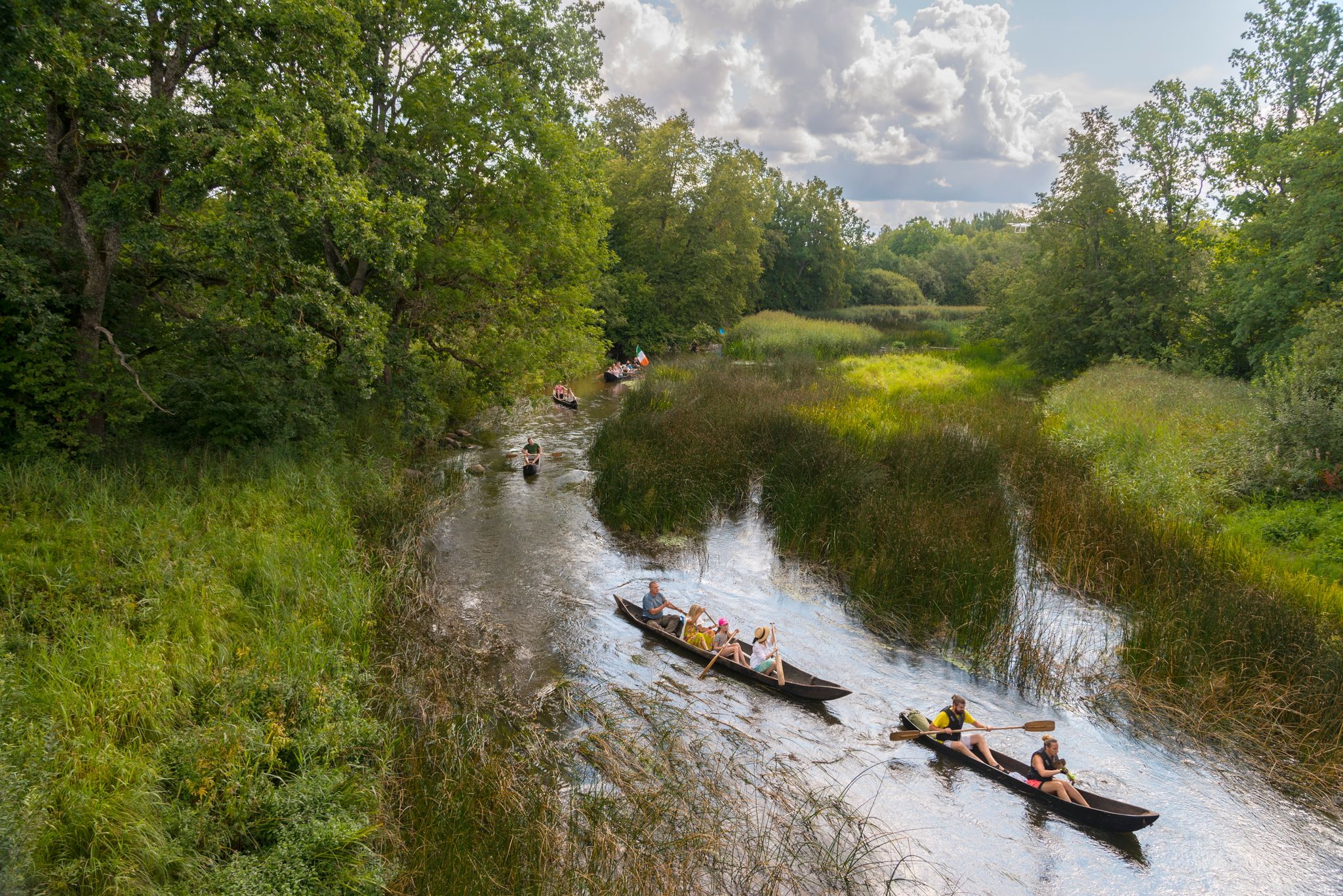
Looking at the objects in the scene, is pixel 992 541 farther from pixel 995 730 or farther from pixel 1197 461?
pixel 1197 461

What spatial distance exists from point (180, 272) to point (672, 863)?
1140cm

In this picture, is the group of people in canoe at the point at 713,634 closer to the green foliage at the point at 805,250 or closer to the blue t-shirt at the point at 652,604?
the blue t-shirt at the point at 652,604

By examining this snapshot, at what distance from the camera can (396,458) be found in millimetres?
14938

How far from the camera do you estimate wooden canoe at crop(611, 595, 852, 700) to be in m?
8.19

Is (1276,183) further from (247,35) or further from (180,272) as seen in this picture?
(180,272)

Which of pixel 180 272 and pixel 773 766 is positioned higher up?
pixel 180 272

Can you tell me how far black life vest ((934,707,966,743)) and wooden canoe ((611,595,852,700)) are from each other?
116 cm

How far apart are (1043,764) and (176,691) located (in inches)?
354

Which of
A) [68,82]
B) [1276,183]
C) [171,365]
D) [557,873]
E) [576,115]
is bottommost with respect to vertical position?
[557,873]

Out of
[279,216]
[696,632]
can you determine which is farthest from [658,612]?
[279,216]

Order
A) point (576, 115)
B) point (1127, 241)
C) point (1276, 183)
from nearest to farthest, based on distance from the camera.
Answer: point (576, 115), point (1276, 183), point (1127, 241)

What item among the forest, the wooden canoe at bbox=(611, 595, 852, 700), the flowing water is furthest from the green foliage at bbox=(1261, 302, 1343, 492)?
the wooden canoe at bbox=(611, 595, 852, 700)

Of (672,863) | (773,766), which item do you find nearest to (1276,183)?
(773,766)

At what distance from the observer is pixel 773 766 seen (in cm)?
704
